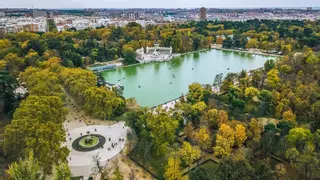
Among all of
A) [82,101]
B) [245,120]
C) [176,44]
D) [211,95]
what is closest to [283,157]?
[245,120]

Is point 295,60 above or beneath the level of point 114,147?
above

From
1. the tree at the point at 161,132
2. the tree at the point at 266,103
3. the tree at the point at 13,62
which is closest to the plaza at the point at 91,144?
the tree at the point at 161,132

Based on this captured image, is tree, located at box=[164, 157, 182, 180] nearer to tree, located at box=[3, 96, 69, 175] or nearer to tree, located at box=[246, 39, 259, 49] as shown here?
tree, located at box=[3, 96, 69, 175]

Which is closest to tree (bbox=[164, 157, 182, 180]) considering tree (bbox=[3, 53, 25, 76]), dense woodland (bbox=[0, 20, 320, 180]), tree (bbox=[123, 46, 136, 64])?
dense woodland (bbox=[0, 20, 320, 180])

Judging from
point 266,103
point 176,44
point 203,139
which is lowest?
point 203,139

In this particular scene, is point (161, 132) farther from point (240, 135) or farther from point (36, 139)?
point (36, 139)

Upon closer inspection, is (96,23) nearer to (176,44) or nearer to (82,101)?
(176,44)

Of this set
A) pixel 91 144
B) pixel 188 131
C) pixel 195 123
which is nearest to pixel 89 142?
pixel 91 144
